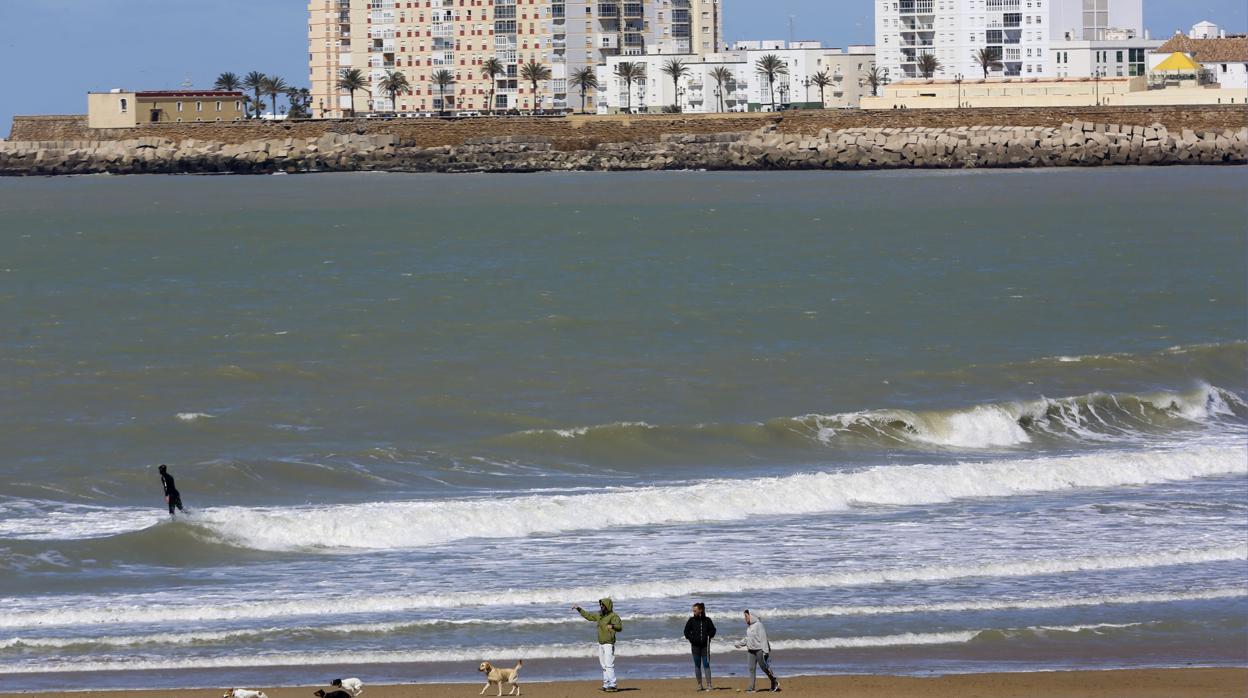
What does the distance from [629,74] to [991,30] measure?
3305cm

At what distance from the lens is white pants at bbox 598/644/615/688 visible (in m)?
15.6

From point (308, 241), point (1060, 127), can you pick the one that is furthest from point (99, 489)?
point (1060, 127)

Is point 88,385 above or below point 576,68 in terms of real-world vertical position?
below

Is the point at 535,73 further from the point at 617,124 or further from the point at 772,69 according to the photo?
the point at 617,124

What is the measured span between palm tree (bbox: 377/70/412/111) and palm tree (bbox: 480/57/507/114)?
7.50 meters

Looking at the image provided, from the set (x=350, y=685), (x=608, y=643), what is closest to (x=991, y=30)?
(x=608, y=643)

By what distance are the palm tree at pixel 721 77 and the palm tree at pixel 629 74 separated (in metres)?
6.43

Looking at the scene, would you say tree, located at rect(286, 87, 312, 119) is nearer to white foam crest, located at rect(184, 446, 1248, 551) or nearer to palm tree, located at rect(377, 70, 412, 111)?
palm tree, located at rect(377, 70, 412, 111)

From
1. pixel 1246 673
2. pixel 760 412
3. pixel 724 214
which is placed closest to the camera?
pixel 1246 673

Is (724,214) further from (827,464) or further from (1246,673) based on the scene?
(1246,673)

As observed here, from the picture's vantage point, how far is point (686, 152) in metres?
134

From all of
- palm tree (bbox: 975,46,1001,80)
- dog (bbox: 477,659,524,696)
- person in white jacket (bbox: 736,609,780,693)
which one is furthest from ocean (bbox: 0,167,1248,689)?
palm tree (bbox: 975,46,1001,80)

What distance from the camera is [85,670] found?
16.7 m

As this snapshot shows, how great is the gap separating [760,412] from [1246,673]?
1612cm
